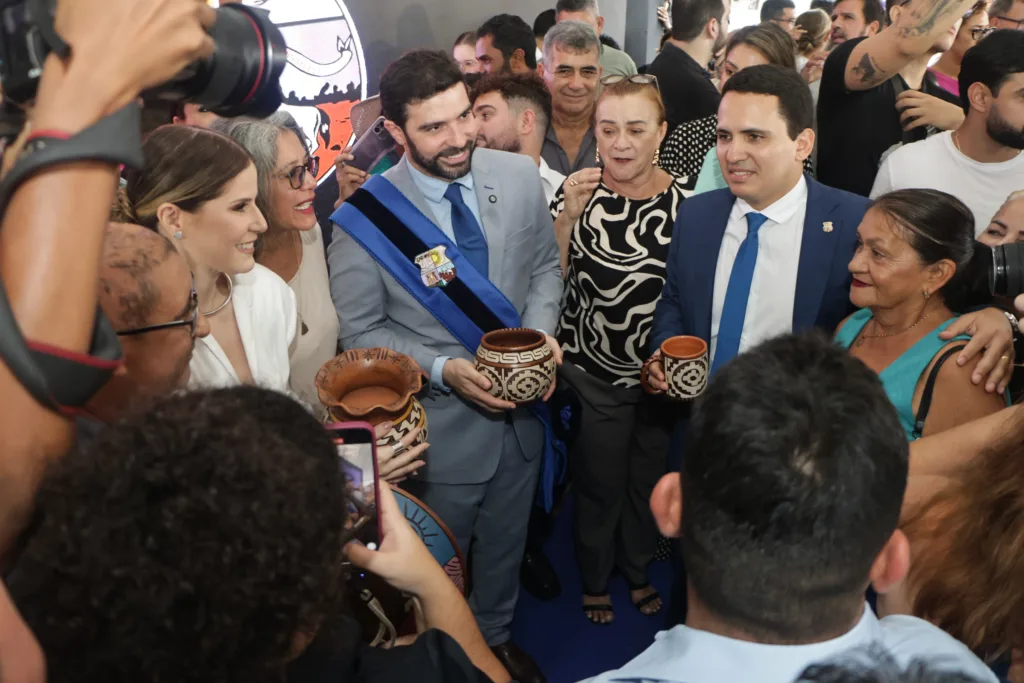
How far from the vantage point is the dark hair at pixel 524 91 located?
304 centimetres

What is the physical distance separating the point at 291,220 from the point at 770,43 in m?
2.16

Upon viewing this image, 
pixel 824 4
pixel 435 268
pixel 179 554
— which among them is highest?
pixel 824 4

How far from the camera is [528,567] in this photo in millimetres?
2840

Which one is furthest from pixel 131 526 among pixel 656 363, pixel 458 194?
pixel 458 194

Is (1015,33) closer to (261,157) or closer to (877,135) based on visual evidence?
(877,135)

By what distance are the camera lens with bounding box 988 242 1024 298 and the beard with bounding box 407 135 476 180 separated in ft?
4.29

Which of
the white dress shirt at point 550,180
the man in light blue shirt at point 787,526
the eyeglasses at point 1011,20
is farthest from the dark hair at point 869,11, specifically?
the man in light blue shirt at point 787,526

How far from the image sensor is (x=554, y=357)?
1.95 meters

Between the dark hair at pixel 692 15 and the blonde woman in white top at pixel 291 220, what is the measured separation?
235cm

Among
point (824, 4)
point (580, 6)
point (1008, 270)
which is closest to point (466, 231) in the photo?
point (1008, 270)

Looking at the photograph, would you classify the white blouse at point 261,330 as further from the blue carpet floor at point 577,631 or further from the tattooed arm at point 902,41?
the tattooed arm at point 902,41

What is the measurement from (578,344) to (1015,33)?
5.52 feet

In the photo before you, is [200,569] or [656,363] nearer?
Answer: [200,569]

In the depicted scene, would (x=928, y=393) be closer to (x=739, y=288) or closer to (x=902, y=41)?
(x=739, y=288)
